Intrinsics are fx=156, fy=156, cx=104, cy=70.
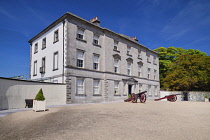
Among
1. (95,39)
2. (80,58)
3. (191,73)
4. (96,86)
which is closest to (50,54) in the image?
(80,58)

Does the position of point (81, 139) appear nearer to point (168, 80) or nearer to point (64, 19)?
point (64, 19)

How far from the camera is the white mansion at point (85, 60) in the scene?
17312mm

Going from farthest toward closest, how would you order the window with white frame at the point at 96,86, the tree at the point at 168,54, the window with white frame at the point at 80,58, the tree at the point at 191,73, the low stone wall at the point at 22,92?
1. the tree at the point at 168,54
2. the tree at the point at 191,73
3. the window with white frame at the point at 96,86
4. the window with white frame at the point at 80,58
5. the low stone wall at the point at 22,92

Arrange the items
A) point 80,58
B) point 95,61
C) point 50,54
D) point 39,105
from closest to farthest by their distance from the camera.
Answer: point 39,105, point 80,58, point 50,54, point 95,61

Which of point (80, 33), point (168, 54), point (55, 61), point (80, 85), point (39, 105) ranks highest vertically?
point (168, 54)

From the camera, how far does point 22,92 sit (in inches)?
522

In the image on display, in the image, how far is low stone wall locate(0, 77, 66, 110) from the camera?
12.0 m

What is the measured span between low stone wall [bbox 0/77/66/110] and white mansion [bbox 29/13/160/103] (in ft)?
3.15

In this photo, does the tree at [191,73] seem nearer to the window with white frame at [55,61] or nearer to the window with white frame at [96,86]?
the window with white frame at [96,86]

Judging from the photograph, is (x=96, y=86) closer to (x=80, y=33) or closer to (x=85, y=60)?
(x=85, y=60)

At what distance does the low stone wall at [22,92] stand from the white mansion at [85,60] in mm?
960

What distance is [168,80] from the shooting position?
32.4m

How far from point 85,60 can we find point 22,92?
7.86m

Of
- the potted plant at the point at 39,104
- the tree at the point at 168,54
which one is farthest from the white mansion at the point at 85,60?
the tree at the point at 168,54
